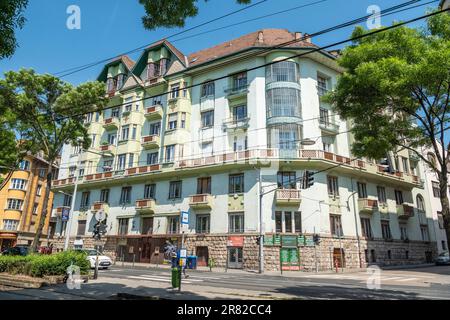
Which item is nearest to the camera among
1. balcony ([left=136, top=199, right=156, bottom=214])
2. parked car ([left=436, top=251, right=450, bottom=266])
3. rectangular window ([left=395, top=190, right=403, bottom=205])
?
parked car ([left=436, top=251, right=450, bottom=266])

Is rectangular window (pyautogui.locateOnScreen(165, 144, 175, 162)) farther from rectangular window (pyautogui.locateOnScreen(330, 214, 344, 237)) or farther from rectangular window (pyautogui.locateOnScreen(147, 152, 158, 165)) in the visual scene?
rectangular window (pyautogui.locateOnScreen(330, 214, 344, 237))

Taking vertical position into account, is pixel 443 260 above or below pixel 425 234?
below

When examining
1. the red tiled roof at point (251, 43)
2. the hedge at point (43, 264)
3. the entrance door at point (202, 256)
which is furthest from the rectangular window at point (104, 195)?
the hedge at point (43, 264)

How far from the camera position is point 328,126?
32.8 meters

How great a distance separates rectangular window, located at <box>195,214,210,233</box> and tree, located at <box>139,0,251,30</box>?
950 inches

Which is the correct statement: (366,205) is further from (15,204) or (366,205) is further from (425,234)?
(15,204)

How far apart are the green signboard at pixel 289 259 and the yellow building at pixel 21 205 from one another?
34143 mm

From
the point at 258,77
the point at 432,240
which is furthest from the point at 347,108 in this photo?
the point at 432,240

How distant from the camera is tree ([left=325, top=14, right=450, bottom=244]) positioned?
12734mm

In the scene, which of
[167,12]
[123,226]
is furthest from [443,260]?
[167,12]

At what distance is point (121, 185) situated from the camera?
38094mm

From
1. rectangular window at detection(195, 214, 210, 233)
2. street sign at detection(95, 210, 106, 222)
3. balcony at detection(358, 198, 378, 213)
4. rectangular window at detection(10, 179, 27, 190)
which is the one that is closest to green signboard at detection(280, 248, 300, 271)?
rectangular window at detection(195, 214, 210, 233)

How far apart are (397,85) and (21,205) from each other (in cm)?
5314

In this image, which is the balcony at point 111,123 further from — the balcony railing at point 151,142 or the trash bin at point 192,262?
the trash bin at point 192,262
